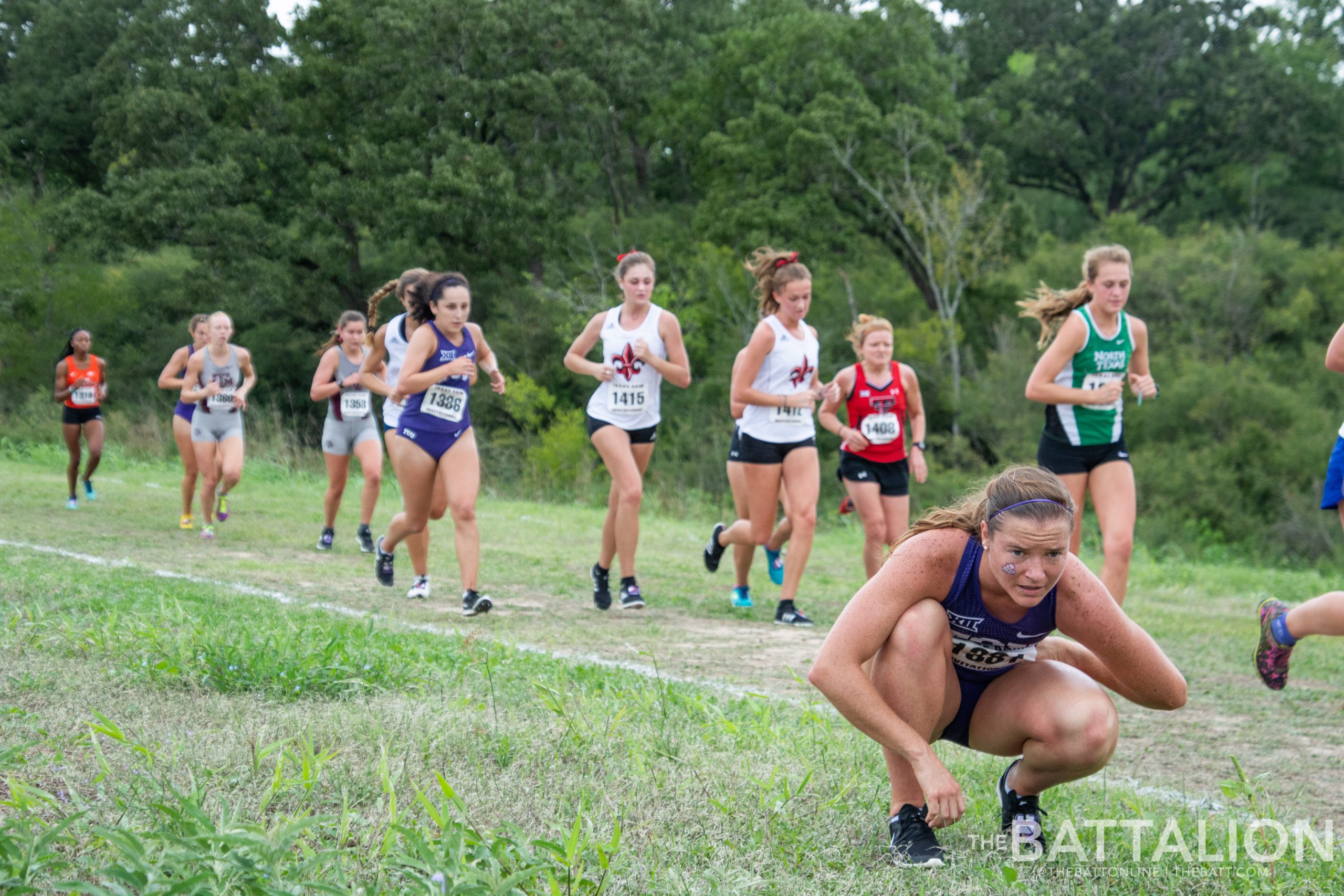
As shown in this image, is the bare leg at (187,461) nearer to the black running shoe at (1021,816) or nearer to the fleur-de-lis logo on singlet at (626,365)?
the fleur-de-lis logo on singlet at (626,365)

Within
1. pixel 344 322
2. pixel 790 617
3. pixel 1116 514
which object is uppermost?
pixel 344 322

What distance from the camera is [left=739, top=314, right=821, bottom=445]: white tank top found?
8156 millimetres

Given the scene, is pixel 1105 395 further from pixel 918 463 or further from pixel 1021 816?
pixel 1021 816

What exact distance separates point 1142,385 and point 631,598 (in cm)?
351

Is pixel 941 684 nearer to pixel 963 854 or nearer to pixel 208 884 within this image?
pixel 963 854

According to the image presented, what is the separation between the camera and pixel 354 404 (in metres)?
10.8

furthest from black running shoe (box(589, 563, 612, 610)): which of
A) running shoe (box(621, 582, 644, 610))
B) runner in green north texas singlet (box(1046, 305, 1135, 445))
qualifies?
runner in green north texas singlet (box(1046, 305, 1135, 445))

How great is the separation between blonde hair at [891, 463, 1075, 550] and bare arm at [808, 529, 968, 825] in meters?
0.07

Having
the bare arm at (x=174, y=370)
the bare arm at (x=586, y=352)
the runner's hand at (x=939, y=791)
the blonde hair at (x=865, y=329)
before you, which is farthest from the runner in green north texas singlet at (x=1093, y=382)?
the bare arm at (x=174, y=370)

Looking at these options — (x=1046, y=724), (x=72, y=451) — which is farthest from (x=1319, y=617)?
(x=72, y=451)

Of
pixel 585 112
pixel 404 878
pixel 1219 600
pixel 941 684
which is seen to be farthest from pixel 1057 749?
pixel 585 112

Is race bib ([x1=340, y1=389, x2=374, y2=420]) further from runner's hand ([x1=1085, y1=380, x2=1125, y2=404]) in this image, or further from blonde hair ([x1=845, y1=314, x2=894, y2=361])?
runner's hand ([x1=1085, y1=380, x2=1125, y2=404])

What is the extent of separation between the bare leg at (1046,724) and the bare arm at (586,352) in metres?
4.64

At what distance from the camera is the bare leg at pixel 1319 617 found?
5.11m
